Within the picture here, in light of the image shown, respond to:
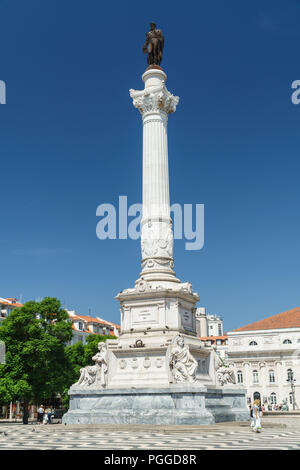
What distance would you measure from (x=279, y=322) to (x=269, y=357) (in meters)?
6.51

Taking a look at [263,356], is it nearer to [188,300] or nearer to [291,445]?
[188,300]

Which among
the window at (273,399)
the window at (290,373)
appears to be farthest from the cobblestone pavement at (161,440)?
the window at (273,399)

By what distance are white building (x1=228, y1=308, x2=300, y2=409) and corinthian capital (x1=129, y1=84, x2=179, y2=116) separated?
58435 millimetres

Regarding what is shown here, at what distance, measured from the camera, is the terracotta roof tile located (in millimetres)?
84438

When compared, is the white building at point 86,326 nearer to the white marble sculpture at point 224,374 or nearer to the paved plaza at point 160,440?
the white marble sculpture at point 224,374

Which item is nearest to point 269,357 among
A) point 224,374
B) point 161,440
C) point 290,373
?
point 290,373

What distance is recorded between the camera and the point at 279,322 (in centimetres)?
8562

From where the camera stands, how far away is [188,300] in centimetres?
2745

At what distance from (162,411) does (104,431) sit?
3075 millimetres

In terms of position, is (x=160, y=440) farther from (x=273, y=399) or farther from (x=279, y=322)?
(x=279, y=322)

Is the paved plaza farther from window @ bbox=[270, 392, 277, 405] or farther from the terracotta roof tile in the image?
the terracotta roof tile

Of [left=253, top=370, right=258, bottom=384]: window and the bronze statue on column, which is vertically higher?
the bronze statue on column

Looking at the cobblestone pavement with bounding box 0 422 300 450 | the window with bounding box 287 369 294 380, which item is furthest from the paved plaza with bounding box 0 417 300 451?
the window with bounding box 287 369 294 380
